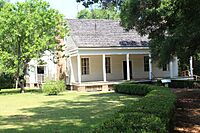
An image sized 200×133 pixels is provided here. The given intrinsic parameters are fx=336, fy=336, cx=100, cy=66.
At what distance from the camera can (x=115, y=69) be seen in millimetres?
36156

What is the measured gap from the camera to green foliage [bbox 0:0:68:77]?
30578mm

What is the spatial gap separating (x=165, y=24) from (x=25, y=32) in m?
15.4

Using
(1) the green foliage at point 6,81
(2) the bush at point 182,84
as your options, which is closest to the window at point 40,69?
(1) the green foliage at point 6,81

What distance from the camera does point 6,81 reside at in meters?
44.5

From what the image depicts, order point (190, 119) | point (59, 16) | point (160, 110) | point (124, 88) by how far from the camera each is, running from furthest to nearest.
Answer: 1. point (59, 16)
2. point (124, 88)
3. point (190, 119)
4. point (160, 110)

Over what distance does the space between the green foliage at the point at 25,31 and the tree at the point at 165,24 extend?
1259cm

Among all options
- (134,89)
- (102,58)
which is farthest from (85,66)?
(134,89)

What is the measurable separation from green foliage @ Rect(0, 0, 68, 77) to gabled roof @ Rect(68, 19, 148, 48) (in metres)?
1.93

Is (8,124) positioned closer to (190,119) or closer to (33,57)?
(190,119)

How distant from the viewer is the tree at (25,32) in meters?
30.6

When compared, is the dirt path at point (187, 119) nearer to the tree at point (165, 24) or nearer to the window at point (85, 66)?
the tree at point (165, 24)

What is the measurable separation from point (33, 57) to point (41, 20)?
3622 mm

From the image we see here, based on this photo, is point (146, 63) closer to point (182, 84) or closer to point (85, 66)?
point (85, 66)

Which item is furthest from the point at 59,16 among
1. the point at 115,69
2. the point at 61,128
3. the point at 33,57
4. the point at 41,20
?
the point at 61,128
